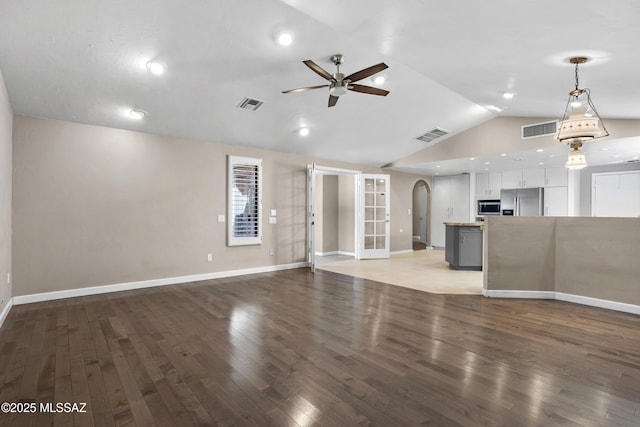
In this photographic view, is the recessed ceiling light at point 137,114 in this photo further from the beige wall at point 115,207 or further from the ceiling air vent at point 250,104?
the ceiling air vent at point 250,104

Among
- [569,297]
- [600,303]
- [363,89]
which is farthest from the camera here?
[569,297]

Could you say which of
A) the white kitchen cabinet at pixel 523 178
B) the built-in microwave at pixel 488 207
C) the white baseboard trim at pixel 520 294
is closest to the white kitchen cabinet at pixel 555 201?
the white kitchen cabinet at pixel 523 178

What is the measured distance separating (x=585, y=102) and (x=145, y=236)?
6.70 meters

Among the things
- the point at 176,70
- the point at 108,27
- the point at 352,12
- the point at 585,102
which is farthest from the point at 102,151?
the point at 585,102

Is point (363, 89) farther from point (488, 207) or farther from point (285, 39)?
point (488, 207)

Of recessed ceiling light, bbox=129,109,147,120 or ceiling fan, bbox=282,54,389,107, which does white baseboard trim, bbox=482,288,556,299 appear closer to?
ceiling fan, bbox=282,54,389,107

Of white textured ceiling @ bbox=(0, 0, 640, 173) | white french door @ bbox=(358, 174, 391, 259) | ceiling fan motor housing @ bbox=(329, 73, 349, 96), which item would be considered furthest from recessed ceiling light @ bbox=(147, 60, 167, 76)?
white french door @ bbox=(358, 174, 391, 259)

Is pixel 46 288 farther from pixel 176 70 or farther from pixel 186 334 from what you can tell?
pixel 176 70

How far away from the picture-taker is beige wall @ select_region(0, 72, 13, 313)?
3.52 metres

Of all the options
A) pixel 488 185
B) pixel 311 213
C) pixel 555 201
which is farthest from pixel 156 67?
pixel 555 201

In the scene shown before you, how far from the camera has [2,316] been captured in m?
3.56

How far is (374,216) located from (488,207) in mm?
3328

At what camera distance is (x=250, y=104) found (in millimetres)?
4859

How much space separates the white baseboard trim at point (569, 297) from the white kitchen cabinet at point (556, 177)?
4.63m
